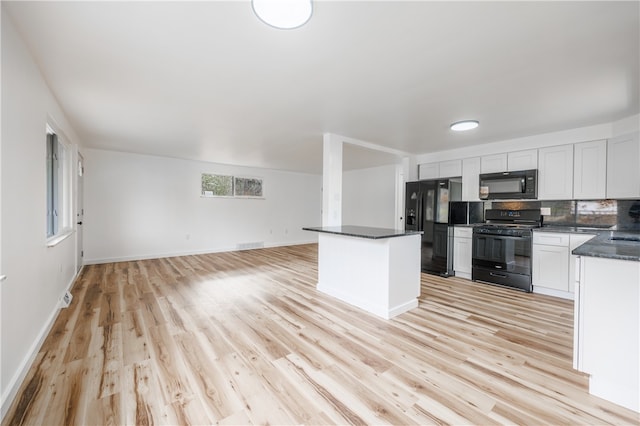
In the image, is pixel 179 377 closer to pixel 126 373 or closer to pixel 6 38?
pixel 126 373

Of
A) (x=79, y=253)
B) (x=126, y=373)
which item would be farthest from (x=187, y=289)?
(x=79, y=253)

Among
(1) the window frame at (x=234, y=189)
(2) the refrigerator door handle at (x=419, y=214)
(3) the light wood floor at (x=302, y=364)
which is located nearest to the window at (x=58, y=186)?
(3) the light wood floor at (x=302, y=364)

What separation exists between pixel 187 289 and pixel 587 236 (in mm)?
5327

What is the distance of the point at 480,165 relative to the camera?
14.7ft

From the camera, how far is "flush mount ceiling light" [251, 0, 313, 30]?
4.69 feet

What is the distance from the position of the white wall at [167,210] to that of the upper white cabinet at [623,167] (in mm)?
6825

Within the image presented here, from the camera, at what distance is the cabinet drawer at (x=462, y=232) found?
433 centimetres

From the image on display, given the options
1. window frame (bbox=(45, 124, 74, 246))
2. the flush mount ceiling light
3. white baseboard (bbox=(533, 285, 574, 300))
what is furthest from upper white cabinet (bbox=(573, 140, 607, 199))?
window frame (bbox=(45, 124, 74, 246))

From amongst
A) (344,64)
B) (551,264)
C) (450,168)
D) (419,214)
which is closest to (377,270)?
(344,64)

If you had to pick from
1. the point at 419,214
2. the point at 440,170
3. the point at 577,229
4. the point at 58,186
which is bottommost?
the point at 577,229

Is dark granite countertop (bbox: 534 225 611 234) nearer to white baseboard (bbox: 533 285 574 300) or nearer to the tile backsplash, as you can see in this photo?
the tile backsplash

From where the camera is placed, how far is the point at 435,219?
468cm

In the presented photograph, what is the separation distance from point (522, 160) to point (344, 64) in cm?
357

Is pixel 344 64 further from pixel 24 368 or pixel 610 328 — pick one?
pixel 24 368
